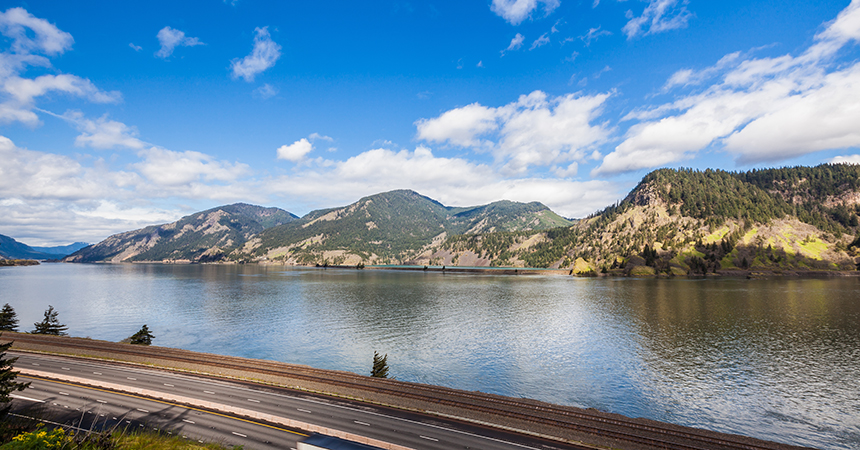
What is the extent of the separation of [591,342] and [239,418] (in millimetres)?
64404

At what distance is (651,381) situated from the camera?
163 ft

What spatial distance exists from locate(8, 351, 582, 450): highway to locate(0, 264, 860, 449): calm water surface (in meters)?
16.9

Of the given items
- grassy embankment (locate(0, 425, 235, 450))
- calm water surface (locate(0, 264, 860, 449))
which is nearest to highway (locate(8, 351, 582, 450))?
grassy embankment (locate(0, 425, 235, 450))

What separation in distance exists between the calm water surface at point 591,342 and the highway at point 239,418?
16.9m

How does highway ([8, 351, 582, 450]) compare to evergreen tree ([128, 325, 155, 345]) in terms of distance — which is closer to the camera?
highway ([8, 351, 582, 450])

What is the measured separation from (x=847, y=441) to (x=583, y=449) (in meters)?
27.7

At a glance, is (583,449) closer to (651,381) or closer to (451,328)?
(651,381)

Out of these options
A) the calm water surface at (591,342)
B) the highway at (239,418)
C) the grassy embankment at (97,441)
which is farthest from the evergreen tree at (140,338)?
the grassy embankment at (97,441)

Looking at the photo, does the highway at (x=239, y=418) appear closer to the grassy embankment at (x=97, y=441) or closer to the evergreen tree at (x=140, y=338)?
the grassy embankment at (x=97, y=441)

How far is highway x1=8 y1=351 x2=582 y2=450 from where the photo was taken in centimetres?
Answer: 2909

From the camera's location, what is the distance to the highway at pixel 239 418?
95.5 feet

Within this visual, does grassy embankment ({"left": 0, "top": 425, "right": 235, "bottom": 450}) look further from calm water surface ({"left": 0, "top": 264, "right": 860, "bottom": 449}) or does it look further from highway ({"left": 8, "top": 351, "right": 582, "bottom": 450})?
calm water surface ({"left": 0, "top": 264, "right": 860, "bottom": 449})

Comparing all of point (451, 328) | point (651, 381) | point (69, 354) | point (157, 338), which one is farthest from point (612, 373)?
point (157, 338)

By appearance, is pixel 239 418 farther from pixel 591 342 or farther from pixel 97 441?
pixel 591 342
